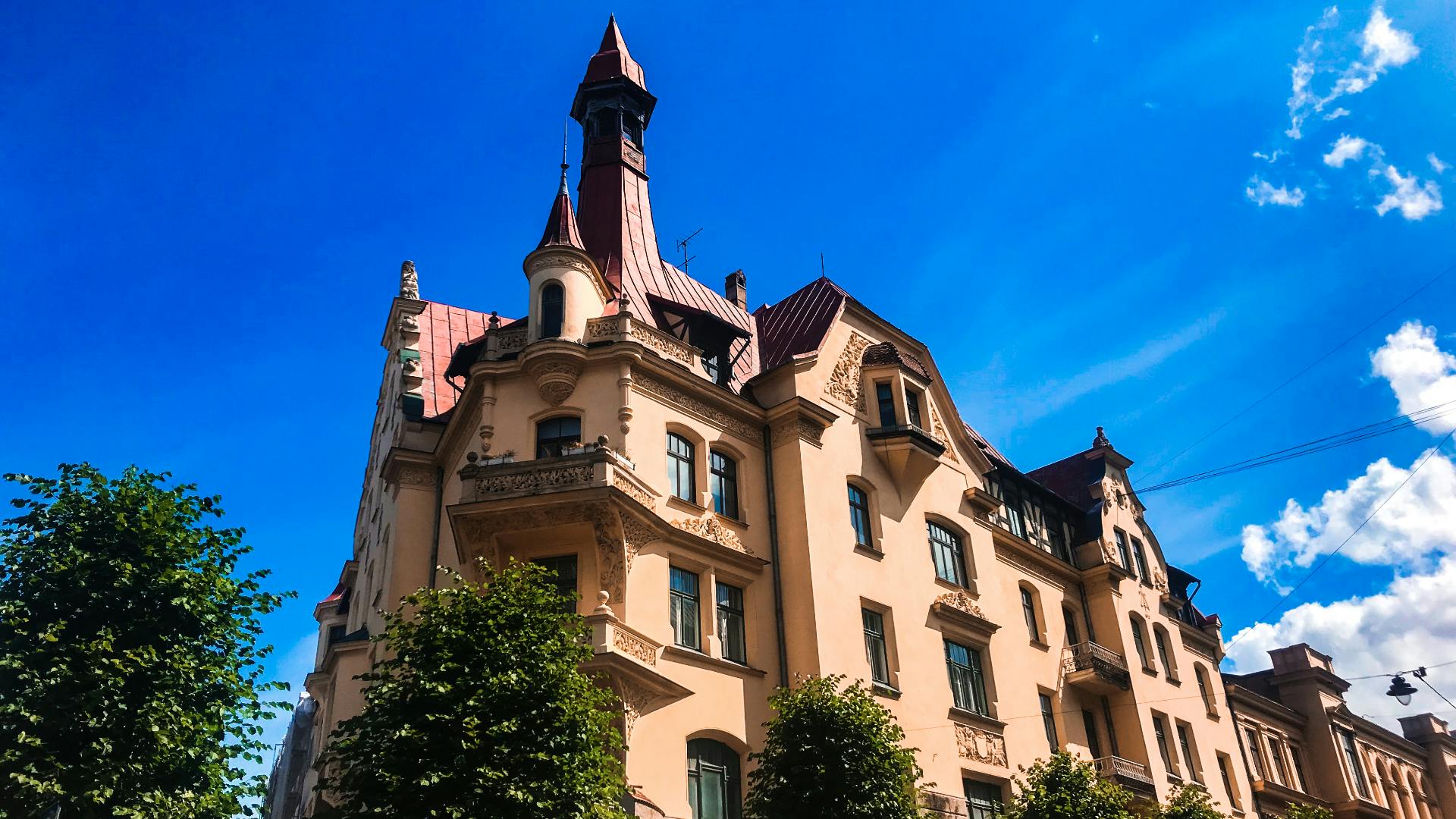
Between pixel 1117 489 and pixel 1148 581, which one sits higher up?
pixel 1117 489

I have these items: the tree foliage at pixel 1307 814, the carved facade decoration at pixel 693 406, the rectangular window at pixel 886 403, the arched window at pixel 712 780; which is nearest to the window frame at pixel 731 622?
the arched window at pixel 712 780

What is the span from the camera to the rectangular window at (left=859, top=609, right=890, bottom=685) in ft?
96.6

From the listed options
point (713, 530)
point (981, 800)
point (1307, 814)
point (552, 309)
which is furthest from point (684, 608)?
point (1307, 814)

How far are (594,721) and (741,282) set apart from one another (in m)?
21.3

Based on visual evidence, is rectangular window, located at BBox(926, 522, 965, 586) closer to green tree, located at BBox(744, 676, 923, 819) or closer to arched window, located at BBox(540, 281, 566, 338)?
green tree, located at BBox(744, 676, 923, 819)

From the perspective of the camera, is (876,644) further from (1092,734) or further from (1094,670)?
(1092,734)

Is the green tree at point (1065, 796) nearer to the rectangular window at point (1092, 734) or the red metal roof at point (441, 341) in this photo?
the rectangular window at point (1092, 734)

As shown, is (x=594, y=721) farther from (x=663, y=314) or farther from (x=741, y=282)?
(x=741, y=282)

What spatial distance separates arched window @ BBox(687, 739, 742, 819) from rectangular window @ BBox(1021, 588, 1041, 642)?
1418 cm

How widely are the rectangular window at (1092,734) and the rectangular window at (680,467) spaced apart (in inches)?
662

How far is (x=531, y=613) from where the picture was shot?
2069cm

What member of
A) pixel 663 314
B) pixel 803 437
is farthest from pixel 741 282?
pixel 803 437

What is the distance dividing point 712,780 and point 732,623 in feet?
12.8

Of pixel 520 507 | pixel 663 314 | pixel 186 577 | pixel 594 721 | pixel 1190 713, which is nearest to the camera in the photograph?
pixel 594 721
